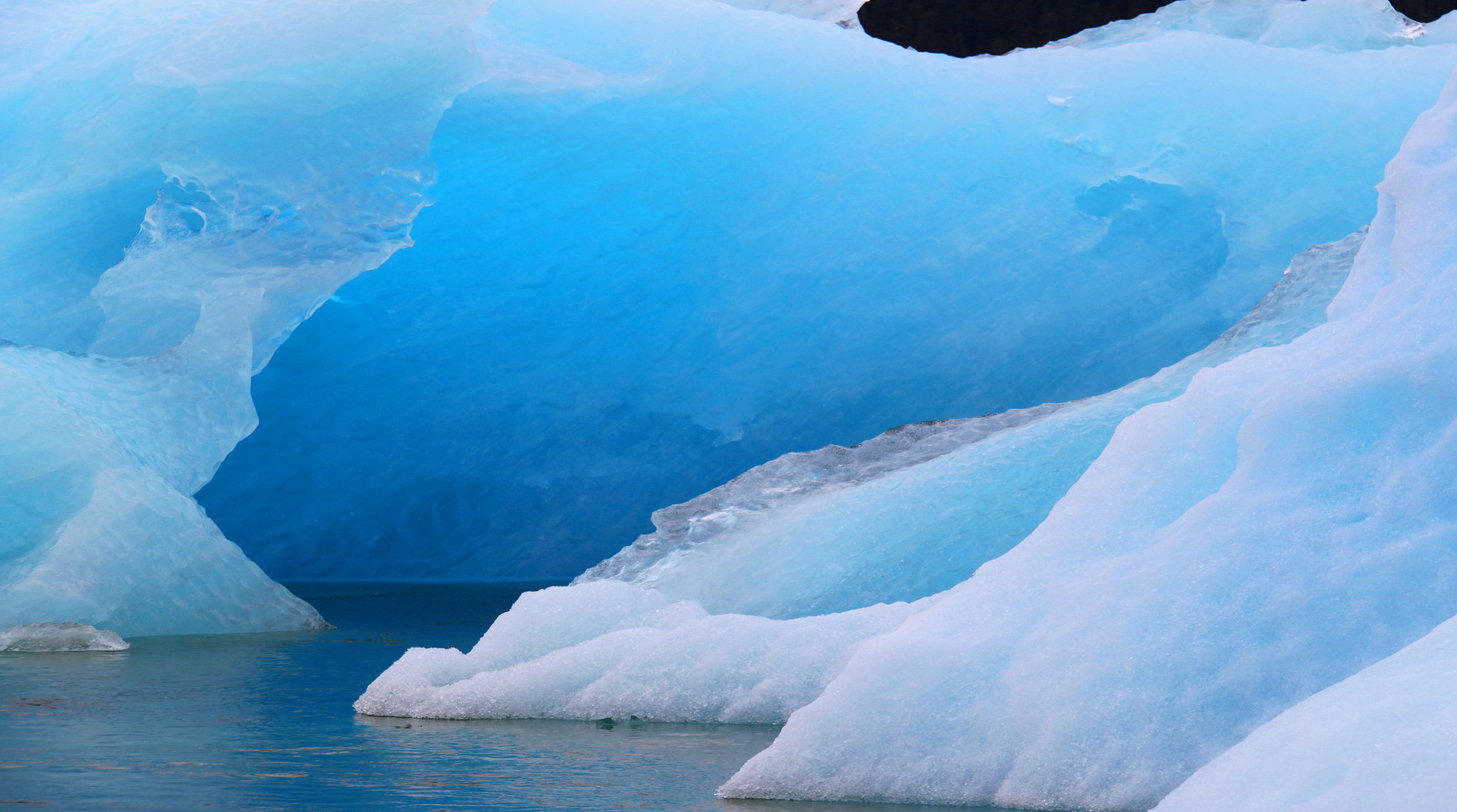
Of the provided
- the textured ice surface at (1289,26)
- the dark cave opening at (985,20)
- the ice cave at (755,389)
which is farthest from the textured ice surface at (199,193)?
the dark cave opening at (985,20)

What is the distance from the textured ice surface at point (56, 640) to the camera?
5.43 meters

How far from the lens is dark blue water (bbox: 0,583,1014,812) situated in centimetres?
245

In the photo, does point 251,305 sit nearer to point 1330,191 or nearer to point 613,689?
point 613,689

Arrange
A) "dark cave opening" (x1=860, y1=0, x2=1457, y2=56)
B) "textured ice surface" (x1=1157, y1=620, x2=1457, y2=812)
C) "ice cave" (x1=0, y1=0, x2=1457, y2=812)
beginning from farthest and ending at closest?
"dark cave opening" (x1=860, y1=0, x2=1457, y2=56) < "ice cave" (x1=0, y1=0, x2=1457, y2=812) < "textured ice surface" (x1=1157, y1=620, x2=1457, y2=812)

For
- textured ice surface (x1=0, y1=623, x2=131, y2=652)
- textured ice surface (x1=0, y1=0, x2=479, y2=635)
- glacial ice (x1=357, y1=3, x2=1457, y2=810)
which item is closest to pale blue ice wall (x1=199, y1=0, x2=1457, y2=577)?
textured ice surface (x1=0, y1=0, x2=479, y2=635)

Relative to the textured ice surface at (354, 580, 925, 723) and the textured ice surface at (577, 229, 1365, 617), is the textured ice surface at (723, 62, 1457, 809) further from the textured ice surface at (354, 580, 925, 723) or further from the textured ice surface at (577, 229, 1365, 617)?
the textured ice surface at (577, 229, 1365, 617)

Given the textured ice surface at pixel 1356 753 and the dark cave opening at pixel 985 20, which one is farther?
Result: the dark cave opening at pixel 985 20

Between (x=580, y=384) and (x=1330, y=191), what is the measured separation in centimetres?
471

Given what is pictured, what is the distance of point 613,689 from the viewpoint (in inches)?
140

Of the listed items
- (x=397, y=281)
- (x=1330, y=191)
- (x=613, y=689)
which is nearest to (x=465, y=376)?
(x=397, y=281)

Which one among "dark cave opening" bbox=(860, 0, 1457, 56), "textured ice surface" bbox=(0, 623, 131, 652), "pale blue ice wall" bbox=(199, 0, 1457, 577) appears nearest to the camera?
"textured ice surface" bbox=(0, 623, 131, 652)

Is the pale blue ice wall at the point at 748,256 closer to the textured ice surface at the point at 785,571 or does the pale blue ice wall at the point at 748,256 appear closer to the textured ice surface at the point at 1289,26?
the textured ice surface at the point at 1289,26

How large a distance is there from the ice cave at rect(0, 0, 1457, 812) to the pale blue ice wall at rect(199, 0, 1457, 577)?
3 centimetres

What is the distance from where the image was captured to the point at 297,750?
2.99m
